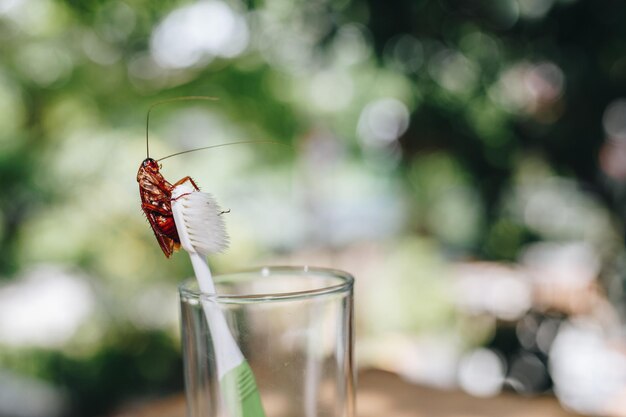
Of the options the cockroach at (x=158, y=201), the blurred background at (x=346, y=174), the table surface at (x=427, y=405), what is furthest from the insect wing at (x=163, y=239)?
the blurred background at (x=346, y=174)

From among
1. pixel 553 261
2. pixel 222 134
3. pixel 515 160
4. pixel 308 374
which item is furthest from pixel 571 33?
pixel 308 374

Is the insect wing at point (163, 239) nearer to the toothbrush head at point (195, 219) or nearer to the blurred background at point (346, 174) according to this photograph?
the toothbrush head at point (195, 219)

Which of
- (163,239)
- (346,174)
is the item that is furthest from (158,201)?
(346,174)

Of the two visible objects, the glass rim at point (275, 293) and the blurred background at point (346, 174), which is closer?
the glass rim at point (275, 293)

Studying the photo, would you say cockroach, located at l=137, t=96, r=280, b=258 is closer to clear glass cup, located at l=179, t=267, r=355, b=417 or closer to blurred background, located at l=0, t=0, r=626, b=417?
clear glass cup, located at l=179, t=267, r=355, b=417

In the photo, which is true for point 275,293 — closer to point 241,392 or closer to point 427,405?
point 241,392

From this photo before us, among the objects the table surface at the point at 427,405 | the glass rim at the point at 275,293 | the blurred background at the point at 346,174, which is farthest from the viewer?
the blurred background at the point at 346,174

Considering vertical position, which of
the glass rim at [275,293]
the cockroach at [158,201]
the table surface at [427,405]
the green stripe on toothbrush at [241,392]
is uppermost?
the cockroach at [158,201]
